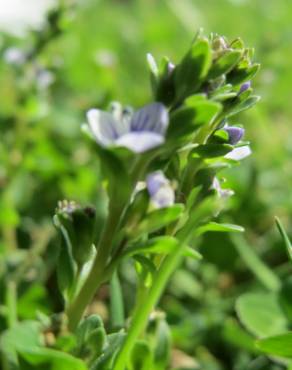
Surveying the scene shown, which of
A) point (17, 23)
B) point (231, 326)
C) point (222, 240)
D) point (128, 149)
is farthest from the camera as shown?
point (17, 23)

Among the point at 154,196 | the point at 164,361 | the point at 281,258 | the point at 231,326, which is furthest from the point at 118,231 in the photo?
the point at 281,258

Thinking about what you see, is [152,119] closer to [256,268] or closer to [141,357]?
[141,357]

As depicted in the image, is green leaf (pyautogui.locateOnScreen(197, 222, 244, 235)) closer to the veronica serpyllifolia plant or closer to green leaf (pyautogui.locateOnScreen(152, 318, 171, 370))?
the veronica serpyllifolia plant

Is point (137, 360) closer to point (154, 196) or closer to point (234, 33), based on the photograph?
point (154, 196)

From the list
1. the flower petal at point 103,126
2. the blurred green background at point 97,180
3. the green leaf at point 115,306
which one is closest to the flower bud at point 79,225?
the flower petal at point 103,126

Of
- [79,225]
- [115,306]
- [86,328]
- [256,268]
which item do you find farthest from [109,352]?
[256,268]

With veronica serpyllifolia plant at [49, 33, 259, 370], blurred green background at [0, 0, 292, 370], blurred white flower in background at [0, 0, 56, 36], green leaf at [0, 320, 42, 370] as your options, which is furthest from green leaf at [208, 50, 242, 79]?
blurred white flower in background at [0, 0, 56, 36]

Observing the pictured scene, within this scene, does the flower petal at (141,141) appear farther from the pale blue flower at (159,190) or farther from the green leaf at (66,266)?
the green leaf at (66,266)
